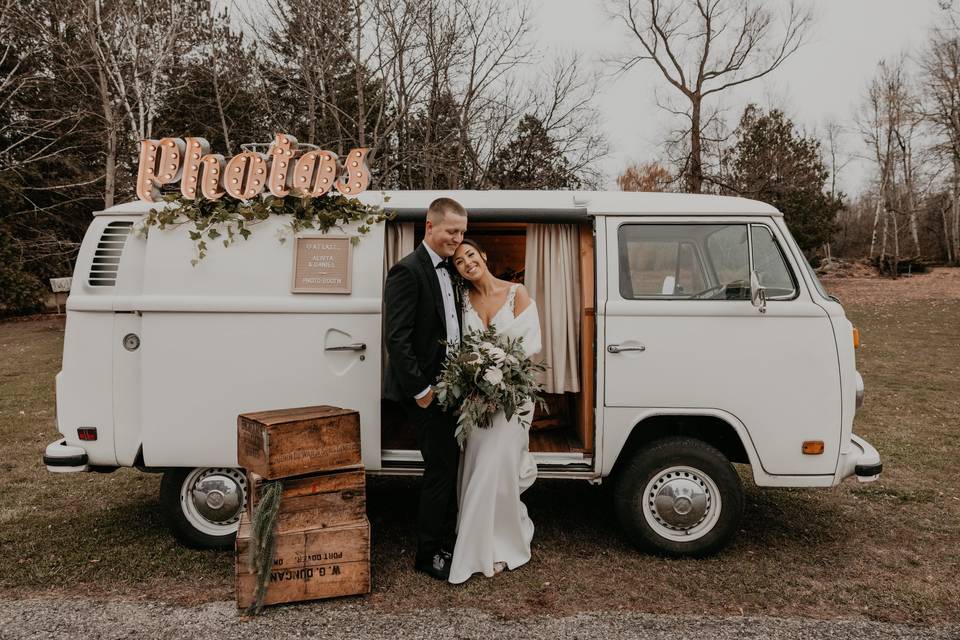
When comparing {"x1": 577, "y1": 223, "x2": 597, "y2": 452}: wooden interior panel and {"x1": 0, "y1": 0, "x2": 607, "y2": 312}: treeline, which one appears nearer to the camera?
{"x1": 577, "y1": 223, "x2": 597, "y2": 452}: wooden interior panel

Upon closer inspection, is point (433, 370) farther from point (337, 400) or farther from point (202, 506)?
point (202, 506)

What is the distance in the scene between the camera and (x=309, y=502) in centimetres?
398

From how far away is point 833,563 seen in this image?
4500 millimetres

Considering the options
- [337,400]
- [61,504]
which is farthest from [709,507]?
[61,504]

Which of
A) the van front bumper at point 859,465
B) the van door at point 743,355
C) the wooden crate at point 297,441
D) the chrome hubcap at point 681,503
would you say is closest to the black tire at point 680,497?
the chrome hubcap at point 681,503

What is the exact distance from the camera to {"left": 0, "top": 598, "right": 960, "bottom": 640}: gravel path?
356 cm

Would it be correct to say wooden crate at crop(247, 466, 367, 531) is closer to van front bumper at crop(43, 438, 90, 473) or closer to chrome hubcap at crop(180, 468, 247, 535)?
chrome hubcap at crop(180, 468, 247, 535)

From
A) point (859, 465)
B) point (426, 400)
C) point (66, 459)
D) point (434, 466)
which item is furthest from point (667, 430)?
point (66, 459)

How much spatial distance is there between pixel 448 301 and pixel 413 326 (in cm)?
30

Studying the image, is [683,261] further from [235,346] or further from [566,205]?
[235,346]

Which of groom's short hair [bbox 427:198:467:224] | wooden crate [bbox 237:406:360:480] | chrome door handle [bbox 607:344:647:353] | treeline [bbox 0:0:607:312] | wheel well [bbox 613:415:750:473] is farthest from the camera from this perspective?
treeline [bbox 0:0:607:312]

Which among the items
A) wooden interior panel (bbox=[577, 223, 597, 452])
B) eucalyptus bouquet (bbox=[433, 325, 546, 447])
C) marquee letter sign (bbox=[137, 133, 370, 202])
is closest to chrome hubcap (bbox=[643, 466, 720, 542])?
wooden interior panel (bbox=[577, 223, 597, 452])

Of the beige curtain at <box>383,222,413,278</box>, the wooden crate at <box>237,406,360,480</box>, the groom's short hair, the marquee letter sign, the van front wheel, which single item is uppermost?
the marquee letter sign

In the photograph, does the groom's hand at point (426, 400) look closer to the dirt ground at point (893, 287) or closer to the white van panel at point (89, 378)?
the white van panel at point (89, 378)
